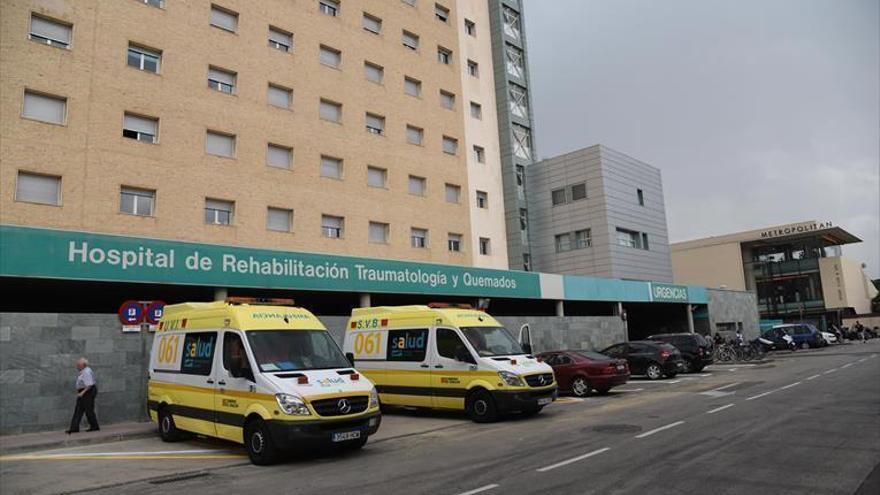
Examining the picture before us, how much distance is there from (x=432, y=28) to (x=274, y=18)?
10644 millimetres

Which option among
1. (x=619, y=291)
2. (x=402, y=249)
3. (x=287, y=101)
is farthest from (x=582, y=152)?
(x=287, y=101)

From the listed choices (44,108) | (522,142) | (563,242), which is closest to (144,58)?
(44,108)

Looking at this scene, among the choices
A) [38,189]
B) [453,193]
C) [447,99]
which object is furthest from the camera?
[447,99]

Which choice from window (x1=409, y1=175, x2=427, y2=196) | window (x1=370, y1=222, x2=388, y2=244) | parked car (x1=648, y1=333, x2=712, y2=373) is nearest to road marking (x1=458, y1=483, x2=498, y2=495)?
parked car (x1=648, y1=333, x2=712, y2=373)

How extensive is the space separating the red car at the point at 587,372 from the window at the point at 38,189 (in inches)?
662

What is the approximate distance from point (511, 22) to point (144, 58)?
89.7 ft

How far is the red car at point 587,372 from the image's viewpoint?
17.8 metres

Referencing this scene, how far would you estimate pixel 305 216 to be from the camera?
1006 inches

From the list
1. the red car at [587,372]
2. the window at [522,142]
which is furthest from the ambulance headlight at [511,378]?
the window at [522,142]

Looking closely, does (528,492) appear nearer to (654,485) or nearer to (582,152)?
(654,485)

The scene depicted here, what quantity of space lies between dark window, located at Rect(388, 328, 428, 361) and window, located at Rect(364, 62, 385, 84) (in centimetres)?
1862

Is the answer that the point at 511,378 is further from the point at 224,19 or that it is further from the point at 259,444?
the point at 224,19

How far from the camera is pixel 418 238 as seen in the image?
99.9ft

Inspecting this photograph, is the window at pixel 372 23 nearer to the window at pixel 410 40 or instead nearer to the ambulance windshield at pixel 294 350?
the window at pixel 410 40
